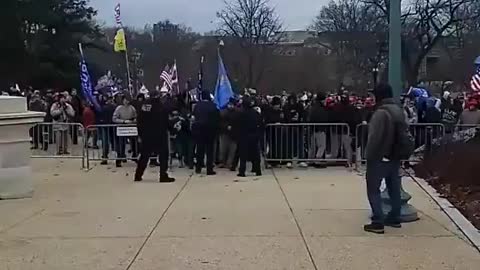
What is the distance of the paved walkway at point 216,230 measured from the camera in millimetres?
8500

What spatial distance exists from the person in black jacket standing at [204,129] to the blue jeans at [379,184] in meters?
7.23

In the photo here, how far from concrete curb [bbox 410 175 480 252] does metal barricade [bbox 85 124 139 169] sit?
23.3 feet

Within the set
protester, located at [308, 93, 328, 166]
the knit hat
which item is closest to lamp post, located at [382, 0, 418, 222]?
the knit hat

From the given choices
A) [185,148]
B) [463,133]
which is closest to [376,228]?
[463,133]

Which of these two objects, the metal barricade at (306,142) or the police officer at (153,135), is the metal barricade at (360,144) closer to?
the metal barricade at (306,142)

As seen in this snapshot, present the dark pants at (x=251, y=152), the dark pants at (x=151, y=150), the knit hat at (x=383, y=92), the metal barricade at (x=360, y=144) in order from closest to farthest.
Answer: the knit hat at (x=383, y=92) < the dark pants at (x=151, y=150) < the dark pants at (x=251, y=152) < the metal barricade at (x=360, y=144)

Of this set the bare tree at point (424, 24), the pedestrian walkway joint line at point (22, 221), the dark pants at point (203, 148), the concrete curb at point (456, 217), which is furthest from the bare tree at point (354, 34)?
the pedestrian walkway joint line at point (22, 221)

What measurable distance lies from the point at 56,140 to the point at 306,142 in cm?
687

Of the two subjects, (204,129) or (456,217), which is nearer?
(456,217)

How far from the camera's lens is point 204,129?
682 inches

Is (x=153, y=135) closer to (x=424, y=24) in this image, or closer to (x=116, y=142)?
(x=116, y=142)

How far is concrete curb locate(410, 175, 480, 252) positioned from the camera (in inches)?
380

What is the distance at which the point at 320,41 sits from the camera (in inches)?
2918

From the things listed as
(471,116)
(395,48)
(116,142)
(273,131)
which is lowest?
(116,142)
